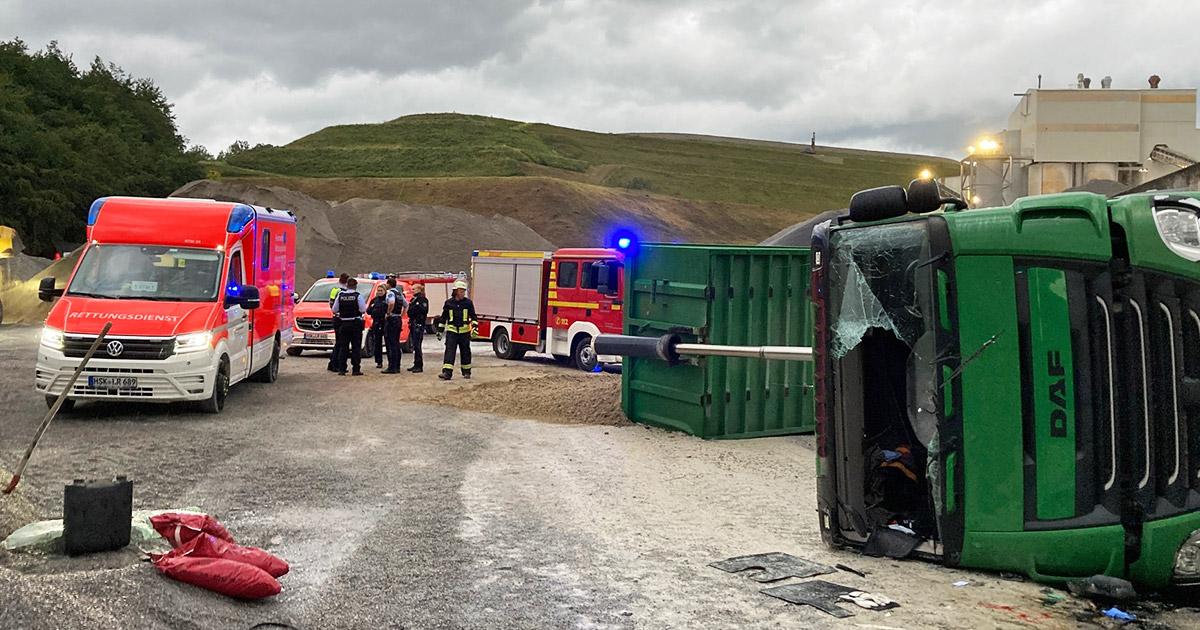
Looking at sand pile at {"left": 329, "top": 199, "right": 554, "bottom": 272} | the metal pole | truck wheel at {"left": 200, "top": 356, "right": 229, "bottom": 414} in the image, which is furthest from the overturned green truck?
sand pile at {"left": 329, "top": 199, "right": 554, "bottom": 272}

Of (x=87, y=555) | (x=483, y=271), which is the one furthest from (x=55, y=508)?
(x=483, y=271)

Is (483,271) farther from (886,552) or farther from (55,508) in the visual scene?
(886,552)

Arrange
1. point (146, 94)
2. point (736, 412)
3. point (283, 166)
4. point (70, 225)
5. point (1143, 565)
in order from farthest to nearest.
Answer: point (283, 166)
point (146, 94)
point (70, 225)
point (736, 412)
point (1143, 565)

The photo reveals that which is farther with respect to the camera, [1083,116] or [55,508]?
[1083,116]

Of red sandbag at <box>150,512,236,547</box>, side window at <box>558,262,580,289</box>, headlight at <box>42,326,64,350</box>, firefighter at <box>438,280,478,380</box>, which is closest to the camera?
red sandbag at <box>150,512,236,547</box>

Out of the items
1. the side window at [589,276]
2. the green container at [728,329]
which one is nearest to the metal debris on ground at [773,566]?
the green container at [728,329]

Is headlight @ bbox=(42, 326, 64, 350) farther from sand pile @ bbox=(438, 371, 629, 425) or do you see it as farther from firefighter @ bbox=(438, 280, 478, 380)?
firefighter @ bbox=(438, 280, 478, 380)

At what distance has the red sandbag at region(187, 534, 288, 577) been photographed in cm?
547

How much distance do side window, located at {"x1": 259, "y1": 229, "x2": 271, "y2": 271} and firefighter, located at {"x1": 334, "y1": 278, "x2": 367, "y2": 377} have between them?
261cm

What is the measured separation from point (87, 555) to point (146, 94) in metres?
84.5

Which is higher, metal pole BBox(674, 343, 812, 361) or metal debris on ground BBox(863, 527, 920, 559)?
metal pole BBox(674, 343, 812, 361)

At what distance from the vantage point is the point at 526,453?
1074cm

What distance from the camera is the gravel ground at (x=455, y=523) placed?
5145mm

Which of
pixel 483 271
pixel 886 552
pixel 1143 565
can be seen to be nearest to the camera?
pixel 1143 565
